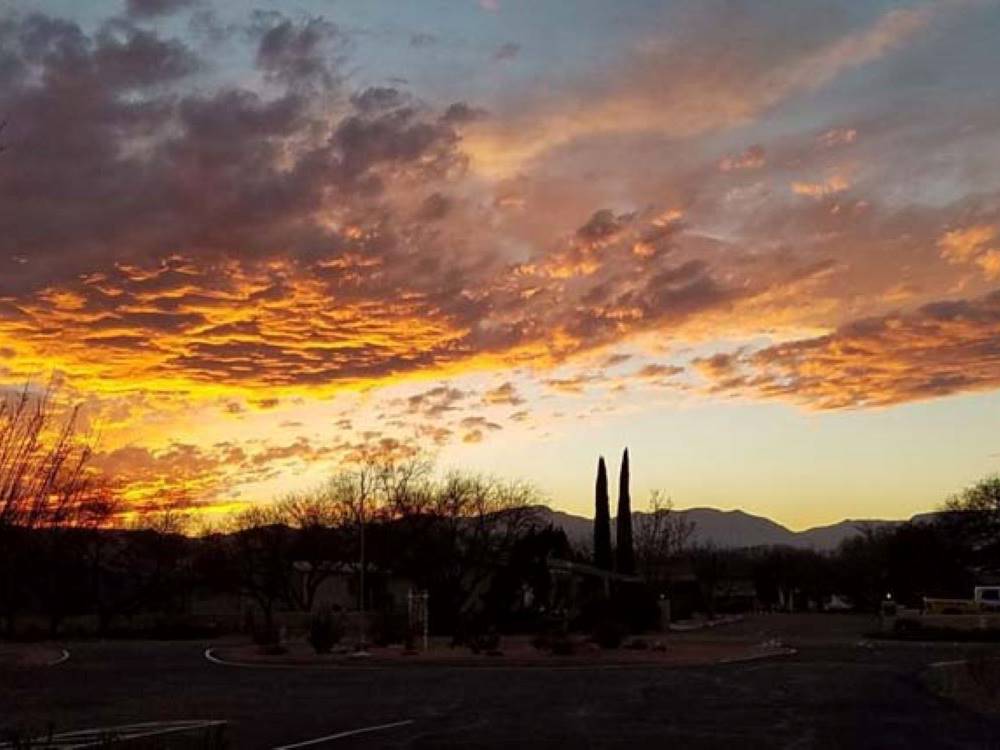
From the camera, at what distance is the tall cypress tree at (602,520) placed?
64.5m

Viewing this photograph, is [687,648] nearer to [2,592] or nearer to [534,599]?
[534,599]

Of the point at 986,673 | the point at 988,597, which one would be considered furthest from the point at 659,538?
the point at 986,673

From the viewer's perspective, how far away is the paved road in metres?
17.7

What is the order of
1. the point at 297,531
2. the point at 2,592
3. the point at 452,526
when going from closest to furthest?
the point at 2,592, the point at 452,526, the point at 297,531

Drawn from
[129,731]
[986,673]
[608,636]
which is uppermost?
[608,636]

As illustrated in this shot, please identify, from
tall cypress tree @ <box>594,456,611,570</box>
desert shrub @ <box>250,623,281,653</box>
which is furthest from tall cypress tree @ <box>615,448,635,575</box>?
desert shrub @ <box>250,623,281,653</box>

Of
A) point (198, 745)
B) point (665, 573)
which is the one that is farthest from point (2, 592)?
point (665, 573)

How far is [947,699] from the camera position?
24.2 meters

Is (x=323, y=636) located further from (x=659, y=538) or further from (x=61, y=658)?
(x=659, y=538)

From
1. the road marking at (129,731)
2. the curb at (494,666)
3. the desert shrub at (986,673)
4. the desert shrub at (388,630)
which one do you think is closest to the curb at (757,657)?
the curb at (494,666)

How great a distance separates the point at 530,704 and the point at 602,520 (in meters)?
42.8

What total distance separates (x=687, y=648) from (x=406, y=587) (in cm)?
2933

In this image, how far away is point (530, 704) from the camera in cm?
2306

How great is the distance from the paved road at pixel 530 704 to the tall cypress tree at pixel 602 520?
28699 millimetres
